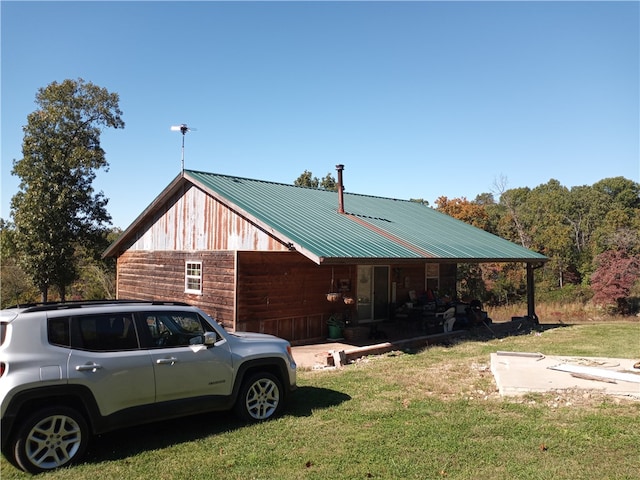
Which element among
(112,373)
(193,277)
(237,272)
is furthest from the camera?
(193,277)

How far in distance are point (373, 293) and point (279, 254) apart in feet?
14.2

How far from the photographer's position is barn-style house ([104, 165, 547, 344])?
490 inches

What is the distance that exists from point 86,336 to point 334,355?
19.5 feet

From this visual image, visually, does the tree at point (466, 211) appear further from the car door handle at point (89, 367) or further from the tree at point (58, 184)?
the car door handle at point (89, 367)

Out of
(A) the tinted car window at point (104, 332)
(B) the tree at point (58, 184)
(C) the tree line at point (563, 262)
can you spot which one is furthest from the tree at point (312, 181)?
(A) the tinted car window at point (104, 332)

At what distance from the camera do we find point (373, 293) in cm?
1603

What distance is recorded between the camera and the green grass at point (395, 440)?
4.73 metres

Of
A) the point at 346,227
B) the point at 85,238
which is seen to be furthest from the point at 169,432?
the point at 85,238

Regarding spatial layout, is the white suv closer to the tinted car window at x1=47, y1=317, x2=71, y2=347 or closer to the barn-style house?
the tinted car window at x1=47, y1=317, x2=71, y2=347

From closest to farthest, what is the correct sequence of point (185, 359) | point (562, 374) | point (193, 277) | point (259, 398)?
point (185, 359)
point (259, 398)
point (562, 374)
point (193, 277)

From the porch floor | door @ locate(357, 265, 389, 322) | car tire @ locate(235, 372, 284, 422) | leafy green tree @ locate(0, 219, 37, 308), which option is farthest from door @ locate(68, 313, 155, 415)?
leafy green tree @ locate(0, 219, 37, 308)

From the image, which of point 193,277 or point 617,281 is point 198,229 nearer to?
point 193,277

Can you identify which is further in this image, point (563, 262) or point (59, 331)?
point (563, 262)

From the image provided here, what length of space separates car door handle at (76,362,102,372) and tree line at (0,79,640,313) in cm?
1816
